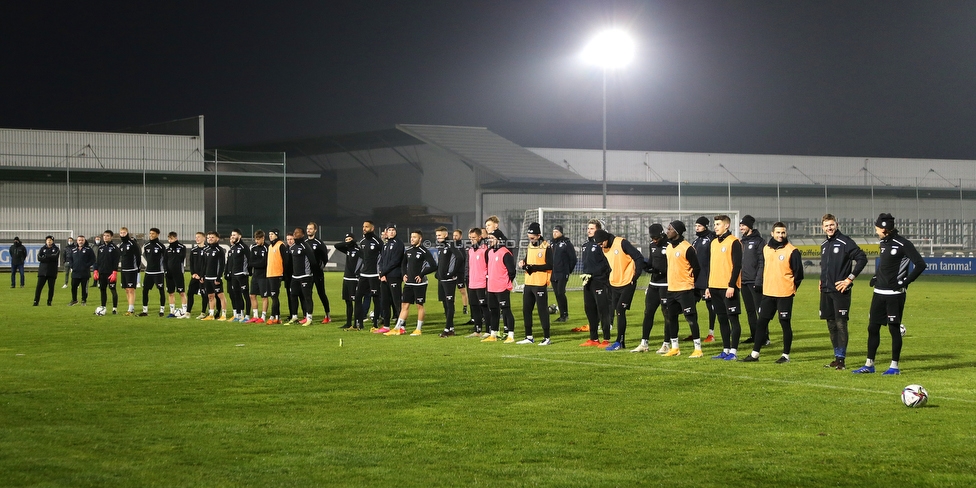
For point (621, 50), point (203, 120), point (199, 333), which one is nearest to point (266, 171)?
point (203, 120)

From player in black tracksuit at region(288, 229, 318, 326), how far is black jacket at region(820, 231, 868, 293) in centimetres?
1000

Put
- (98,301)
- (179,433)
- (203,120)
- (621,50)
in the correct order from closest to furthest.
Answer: (179,433), (98,301), (621,50), (203,120)

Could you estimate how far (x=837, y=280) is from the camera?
11766 millimetres

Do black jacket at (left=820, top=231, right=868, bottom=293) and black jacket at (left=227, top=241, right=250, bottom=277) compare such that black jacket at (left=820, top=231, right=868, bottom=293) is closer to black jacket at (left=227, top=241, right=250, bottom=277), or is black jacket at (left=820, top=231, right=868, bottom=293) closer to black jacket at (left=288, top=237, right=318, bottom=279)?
black jacket at (left=288, top=237, right=318, bottom=279)

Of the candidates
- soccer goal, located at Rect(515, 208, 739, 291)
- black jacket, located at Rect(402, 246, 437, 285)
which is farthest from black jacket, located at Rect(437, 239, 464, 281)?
soccer goal, located at Rect(515, 208, 739, 291)

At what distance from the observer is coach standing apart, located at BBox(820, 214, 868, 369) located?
37.7 feet

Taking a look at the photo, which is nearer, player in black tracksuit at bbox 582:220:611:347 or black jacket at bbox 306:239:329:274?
player in black tracksuit at bbox 582:220:611:347

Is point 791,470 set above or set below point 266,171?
below

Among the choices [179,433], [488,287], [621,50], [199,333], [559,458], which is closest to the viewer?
[559,458]

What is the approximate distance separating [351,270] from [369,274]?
1108 millimetres

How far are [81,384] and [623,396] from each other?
565 cm

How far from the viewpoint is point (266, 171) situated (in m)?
54.8

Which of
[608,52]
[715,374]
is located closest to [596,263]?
[715,374]

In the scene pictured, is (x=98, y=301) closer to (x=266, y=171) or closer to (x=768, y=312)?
(x=768, y=312)
